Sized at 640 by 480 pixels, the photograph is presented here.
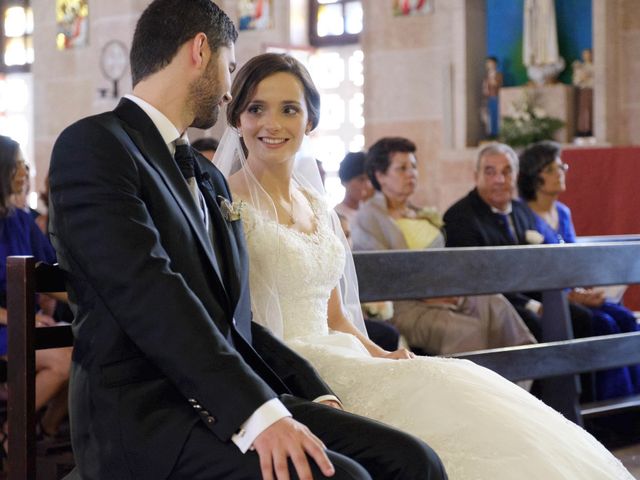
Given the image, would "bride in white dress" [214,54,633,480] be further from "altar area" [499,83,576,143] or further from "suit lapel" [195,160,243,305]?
"altar area" [499,83,576,143]

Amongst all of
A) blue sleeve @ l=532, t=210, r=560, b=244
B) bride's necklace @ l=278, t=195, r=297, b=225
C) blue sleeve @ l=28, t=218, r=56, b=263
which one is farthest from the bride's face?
blue sleeve @ l=532, t=210, r=560, b=244

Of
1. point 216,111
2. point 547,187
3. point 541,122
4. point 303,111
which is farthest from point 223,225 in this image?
point 541,122

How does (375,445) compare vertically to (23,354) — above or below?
below

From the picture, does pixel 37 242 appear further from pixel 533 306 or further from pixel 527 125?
pixel 527 125

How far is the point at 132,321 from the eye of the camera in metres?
2.20

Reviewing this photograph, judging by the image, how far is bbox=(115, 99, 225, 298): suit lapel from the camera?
240 cm

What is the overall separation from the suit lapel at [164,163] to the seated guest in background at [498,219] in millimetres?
4191

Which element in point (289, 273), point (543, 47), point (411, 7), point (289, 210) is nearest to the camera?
point (289, 273)

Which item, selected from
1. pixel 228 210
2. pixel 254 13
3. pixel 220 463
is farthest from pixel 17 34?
pixel 220 463

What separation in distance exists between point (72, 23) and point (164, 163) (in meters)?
16.5

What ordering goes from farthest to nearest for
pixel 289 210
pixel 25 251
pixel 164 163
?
pixel 25 251 → pixel 289 210 → pixel 164 163

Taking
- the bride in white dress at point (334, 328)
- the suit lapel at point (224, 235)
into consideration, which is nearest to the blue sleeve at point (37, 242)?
the bride in white dress at point (334, 328)

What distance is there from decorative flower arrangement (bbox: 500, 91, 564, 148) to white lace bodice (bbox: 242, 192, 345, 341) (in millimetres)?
10548

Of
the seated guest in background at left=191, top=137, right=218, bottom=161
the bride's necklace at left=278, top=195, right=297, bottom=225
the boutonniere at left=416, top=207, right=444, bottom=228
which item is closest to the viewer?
the bride's necklace at left=278, top=195, right=297, bottom=225
